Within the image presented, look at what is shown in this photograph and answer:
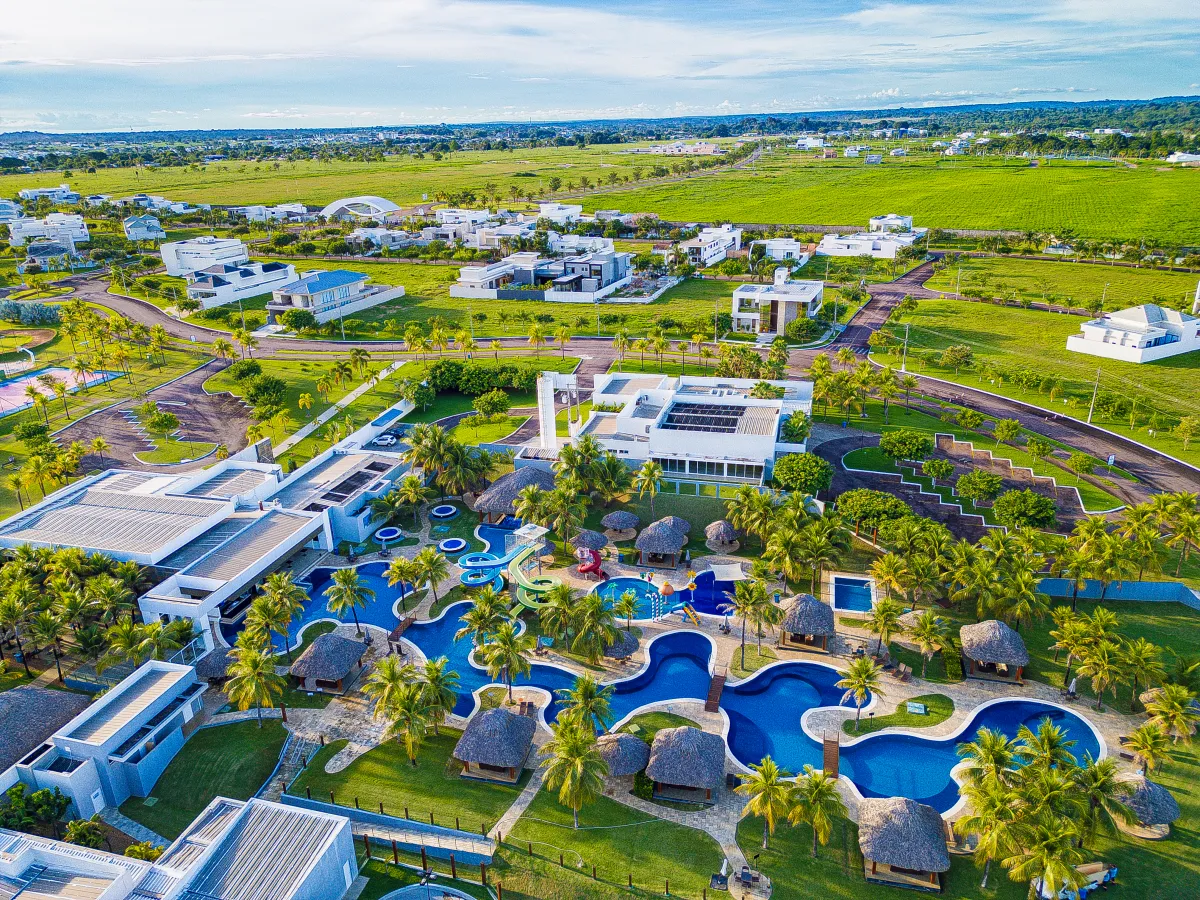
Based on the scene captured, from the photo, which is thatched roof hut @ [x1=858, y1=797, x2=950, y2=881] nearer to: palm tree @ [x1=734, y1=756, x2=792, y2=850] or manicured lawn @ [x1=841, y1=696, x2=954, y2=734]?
palm tree @ [x1=734, y1=756, x2=792, y2=850]

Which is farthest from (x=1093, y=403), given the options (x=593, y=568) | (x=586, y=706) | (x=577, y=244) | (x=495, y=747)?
(x=577, y=244)

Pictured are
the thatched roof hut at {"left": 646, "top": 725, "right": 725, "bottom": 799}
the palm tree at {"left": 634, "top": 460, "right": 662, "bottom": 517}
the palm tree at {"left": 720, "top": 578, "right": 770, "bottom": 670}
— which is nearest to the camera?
the thatched roof hut at {"left": 646, "top": 725, "right": 725, "bottom": 799}

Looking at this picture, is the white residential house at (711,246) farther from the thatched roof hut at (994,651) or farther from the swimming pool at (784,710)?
the thatched roof hut at (994,651)

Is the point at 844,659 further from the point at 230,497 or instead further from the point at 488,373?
the point at 488,373

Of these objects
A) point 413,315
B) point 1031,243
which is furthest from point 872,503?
point 1031,243

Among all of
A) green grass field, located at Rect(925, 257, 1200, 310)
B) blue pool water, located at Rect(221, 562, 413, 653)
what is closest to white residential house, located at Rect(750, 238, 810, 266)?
green grass field, located at Rect(925, 257, 1200, 310)

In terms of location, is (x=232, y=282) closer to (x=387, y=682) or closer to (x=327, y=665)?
(x=327, y=665)

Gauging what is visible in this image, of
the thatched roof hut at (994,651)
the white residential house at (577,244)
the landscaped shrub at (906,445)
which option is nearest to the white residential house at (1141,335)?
the landscaped shrub at (906,445)
